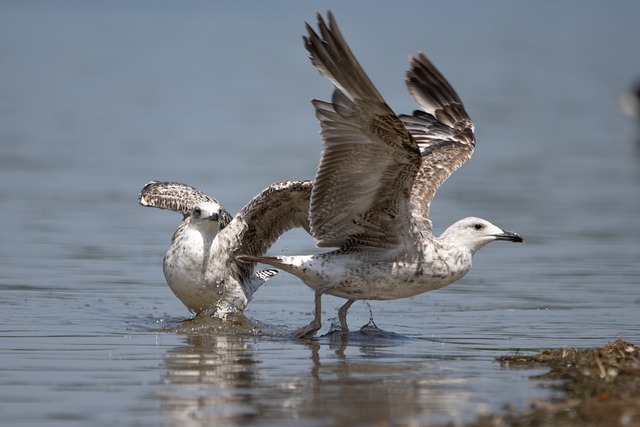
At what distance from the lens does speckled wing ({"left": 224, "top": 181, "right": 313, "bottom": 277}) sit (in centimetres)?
1000

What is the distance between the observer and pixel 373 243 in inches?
375

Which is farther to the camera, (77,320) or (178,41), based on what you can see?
(178,41)

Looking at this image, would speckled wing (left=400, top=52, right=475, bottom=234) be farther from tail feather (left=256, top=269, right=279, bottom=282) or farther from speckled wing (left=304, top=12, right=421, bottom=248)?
tail feather (left=256, top=269, right=279, bottom=282)

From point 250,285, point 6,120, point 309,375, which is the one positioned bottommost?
point 309,375

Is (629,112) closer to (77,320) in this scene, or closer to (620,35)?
(77,320)

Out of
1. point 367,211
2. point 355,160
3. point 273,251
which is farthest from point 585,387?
point 273,251

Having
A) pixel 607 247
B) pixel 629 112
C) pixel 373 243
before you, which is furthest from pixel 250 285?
pixel 629 112

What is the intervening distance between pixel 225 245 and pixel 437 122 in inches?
99.7

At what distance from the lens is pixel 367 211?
923 cm

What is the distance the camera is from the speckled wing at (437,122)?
1084cm

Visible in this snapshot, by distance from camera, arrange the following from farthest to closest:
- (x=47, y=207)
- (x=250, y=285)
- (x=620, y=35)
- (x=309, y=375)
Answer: (x=620, y=35) → (x=47, y=207) → (x=250, y=285) → (x=309, y=375)

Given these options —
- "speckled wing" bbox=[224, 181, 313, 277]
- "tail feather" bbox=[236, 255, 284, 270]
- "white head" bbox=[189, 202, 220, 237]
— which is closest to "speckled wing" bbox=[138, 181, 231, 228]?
"speckled wing" bbox=[224, 181, 313, 277]

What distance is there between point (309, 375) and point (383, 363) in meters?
0.68

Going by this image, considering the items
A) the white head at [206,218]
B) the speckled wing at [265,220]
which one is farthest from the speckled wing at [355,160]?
the white head at [206,218]
